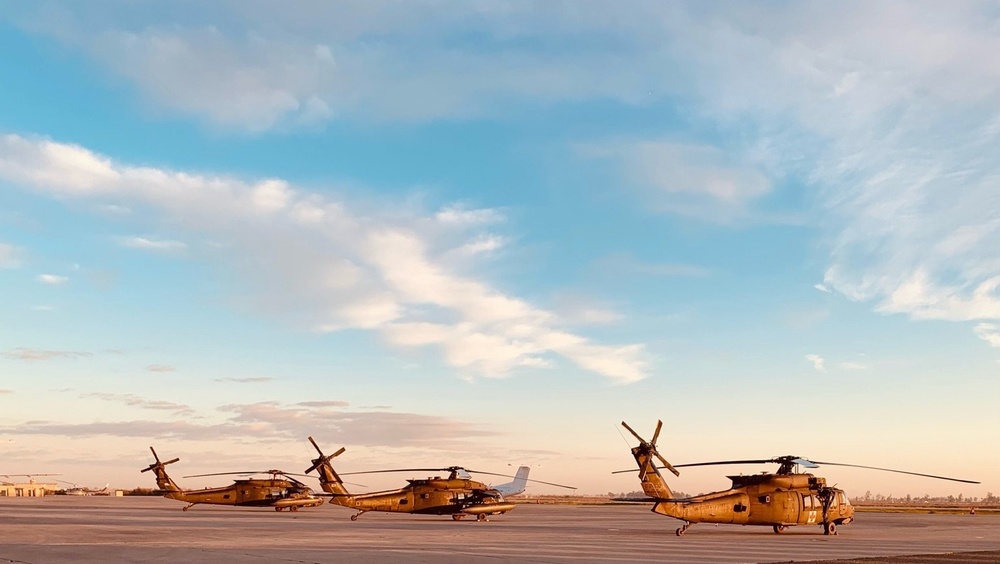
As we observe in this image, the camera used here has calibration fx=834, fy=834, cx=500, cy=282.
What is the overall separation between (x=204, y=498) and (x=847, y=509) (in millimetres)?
43799

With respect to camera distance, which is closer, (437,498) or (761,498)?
(761,498)

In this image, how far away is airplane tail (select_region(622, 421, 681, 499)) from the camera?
36.0 metres

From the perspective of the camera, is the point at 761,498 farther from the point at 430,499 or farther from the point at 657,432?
the point at 430,499

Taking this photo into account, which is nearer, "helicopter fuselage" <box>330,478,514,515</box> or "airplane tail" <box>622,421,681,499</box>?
"airplane tail" <box>622,421,681,499</box>

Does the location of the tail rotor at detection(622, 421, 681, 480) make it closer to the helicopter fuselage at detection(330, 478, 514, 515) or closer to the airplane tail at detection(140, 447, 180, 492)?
the helicopter fuselage at detection(330, 478, 514, 515)

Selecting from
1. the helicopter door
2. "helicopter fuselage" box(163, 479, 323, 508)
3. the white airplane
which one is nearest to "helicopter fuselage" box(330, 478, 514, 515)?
"helicopter fuselage" box(163, 479, 323, 508)

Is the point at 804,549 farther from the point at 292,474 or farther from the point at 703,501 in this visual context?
the point at 292,474

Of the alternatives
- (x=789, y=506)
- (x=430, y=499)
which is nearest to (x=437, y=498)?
(x=430, y=499)

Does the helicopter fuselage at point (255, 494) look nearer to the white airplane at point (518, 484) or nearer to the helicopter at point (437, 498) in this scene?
the helicopter at point (437, 498)

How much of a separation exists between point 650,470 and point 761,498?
5.02 metres

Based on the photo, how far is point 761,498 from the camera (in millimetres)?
36375

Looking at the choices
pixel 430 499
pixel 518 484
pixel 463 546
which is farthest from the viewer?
pixel 518 484

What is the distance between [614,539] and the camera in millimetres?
33500

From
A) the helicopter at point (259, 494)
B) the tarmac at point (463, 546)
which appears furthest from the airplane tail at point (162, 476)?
the tarmac at point (463, 546)
